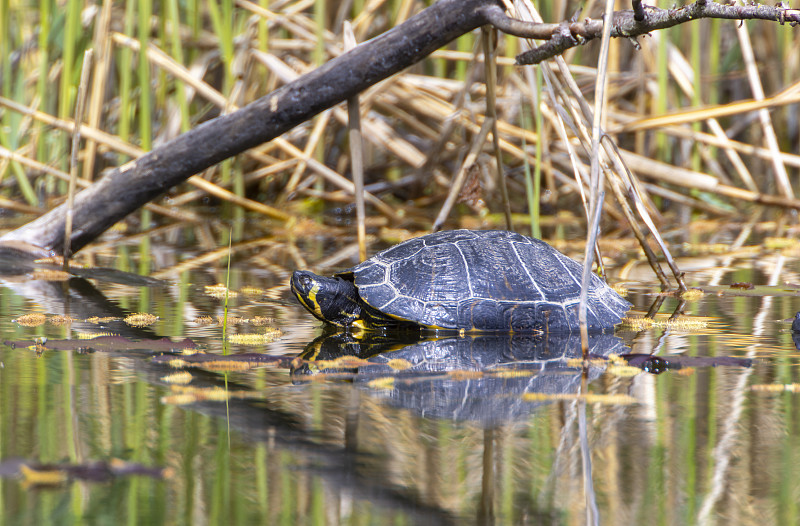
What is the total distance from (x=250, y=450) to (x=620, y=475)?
2.44ft

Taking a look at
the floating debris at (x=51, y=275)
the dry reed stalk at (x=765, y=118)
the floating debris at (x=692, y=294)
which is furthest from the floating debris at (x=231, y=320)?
the dry reed stalk at (x=765, y=118)

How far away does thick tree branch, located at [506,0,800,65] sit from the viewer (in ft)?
8.16

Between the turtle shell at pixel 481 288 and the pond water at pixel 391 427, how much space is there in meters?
0.14

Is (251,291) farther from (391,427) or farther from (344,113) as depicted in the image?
(344,113)

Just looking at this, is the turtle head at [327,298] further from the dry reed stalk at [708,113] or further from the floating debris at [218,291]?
the dry reed stalk at [708,113]

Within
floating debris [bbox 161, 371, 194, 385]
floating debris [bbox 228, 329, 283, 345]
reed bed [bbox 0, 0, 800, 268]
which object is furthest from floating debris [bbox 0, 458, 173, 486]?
reed bed [bbox 0, 0, 800, 268]

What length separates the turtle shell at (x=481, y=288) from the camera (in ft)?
10.0

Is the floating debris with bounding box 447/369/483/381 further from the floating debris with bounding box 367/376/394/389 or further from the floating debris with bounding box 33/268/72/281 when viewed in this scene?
the floating debris with bounding box 33/268/72/281

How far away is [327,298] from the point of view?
3.17m

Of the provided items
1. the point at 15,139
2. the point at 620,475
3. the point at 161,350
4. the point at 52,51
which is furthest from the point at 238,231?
the point at 620,475

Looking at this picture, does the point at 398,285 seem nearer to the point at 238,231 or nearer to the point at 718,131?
the point at 238,231

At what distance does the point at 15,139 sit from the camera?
6.40 m

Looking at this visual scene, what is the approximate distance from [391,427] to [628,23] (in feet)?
5.92

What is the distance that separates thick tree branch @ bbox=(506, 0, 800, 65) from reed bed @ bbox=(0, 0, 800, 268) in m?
1.97
